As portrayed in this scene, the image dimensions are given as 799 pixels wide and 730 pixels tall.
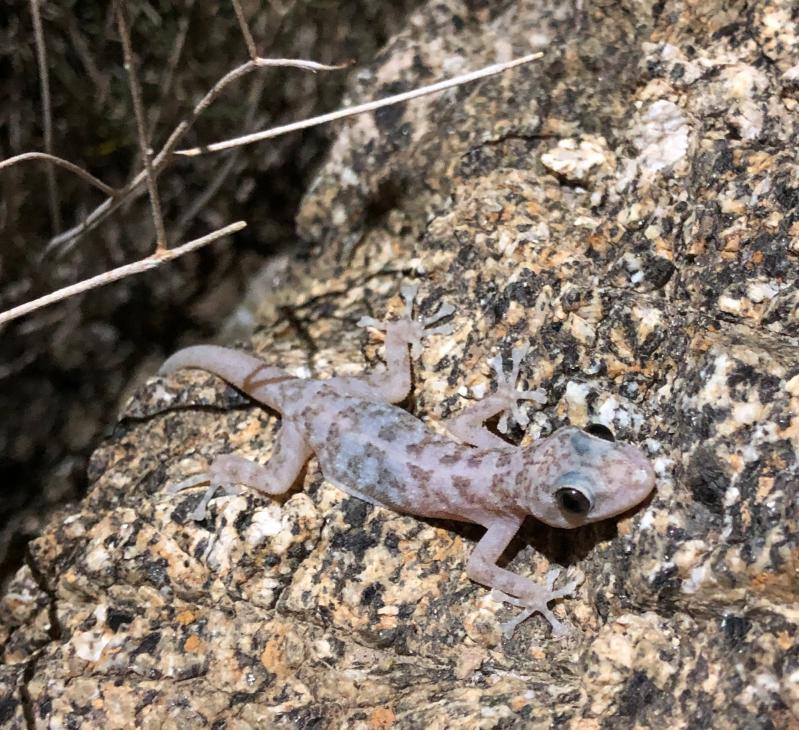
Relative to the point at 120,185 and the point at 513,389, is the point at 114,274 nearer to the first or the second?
the point at 513,389

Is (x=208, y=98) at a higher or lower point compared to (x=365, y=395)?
higher

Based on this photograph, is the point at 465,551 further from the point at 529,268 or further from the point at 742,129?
the point at 742,129

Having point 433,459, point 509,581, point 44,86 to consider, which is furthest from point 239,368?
point 509,581

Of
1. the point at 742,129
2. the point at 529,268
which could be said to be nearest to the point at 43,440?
the point at 529,268

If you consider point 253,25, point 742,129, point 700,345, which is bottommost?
point 700,345

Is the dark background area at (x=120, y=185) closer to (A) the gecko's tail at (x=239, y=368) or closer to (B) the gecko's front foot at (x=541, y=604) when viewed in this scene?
(A) the gecko's tail at (x=239, y=368)

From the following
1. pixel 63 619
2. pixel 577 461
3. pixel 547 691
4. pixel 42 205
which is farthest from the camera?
pixel 42 205
